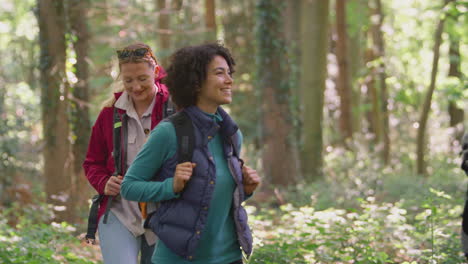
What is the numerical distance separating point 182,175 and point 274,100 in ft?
33.7

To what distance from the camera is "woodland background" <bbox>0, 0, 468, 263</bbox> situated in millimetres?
6938

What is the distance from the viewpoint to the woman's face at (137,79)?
4191mm

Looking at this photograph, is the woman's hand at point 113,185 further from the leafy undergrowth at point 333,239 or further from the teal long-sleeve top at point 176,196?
the leafy undergrowth at point 333,239

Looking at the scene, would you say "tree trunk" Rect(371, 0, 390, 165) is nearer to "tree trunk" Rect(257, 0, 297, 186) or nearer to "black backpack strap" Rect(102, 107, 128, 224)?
"tree trunk" Rect(257, 0, 297, 186)

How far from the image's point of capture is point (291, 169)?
13.7 meters

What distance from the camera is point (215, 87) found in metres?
3.58

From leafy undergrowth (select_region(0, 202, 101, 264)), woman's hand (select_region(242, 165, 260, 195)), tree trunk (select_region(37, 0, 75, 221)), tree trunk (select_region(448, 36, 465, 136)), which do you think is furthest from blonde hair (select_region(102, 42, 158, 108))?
tree trunk (select_region(448, 36, 465, 136))

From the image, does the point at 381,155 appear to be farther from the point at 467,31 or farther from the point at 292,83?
the point at 292,83

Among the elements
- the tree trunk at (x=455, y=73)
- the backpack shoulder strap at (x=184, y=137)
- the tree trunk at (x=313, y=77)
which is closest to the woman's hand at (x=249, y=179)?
the backpack shoulder strap at (x=184, y=137)

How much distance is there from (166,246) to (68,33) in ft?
25.2

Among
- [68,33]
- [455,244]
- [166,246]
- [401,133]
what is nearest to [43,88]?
[68,33]

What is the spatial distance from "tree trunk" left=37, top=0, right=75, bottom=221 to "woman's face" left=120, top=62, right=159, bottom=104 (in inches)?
247

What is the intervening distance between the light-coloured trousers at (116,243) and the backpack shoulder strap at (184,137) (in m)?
1.00

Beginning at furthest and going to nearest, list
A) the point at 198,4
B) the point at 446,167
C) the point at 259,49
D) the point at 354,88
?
the point at 198,4 < the point at 354,88 < the point at 446,167 < the point at 259,49
